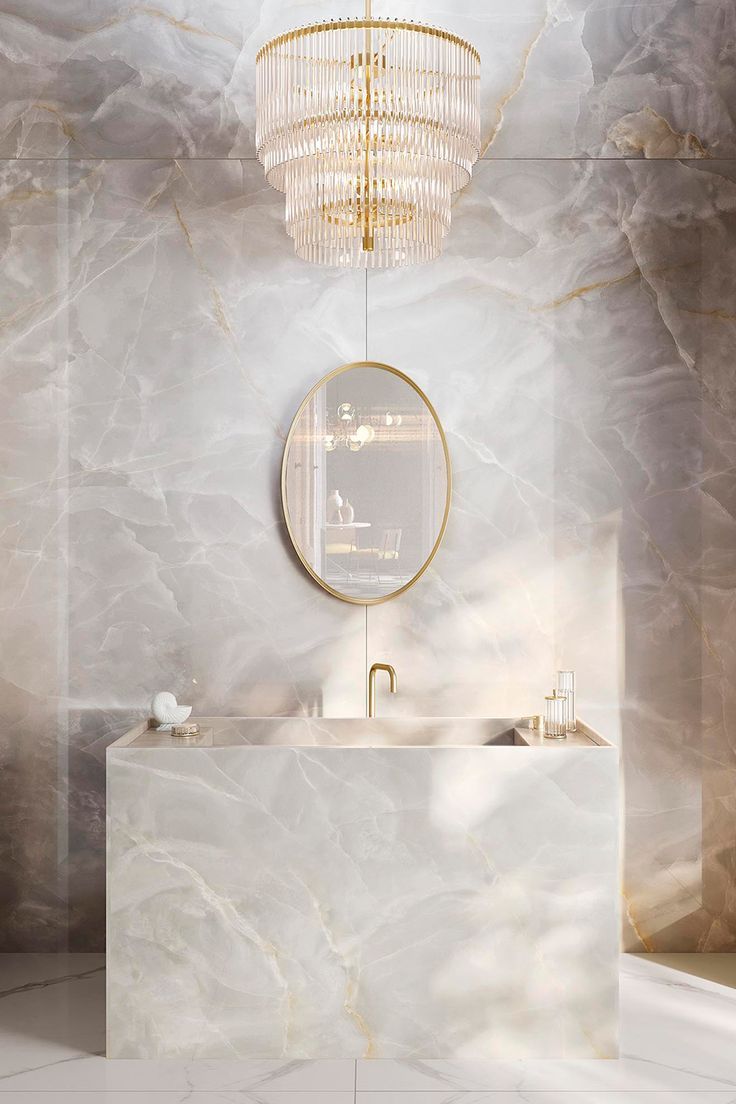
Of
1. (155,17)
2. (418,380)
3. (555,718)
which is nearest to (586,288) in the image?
(418,380)

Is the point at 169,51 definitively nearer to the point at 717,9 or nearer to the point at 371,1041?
the point at 717,9

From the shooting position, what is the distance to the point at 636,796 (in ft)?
9.97

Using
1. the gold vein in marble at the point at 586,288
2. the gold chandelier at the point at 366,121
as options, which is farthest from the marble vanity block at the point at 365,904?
the gold vein in marble at the point at 586,288

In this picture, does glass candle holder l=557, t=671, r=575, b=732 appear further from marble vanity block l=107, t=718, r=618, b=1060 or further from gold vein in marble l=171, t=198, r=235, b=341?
gold vein in marble l=171, t=198, r=235, b=341

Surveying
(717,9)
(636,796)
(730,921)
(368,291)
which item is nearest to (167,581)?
(368,291)

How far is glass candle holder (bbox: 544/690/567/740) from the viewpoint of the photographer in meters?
2.62

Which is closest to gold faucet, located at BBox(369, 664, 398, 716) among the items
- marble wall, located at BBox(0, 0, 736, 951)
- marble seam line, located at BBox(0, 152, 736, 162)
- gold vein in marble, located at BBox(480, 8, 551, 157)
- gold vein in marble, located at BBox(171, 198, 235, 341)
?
marble wall, located at BBox(0, 0, 736, 951)

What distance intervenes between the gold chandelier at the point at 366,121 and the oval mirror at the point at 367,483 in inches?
30.5

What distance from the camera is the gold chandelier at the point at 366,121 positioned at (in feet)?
6.95

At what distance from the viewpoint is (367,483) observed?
302 cm

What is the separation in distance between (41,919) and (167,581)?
116 cm

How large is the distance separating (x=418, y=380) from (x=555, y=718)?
115 centimetres

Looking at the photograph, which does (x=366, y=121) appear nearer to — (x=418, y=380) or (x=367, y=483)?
Result: (x=418, y=380)

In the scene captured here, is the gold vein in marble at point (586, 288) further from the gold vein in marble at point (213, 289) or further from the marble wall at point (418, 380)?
the gold vein in marble at point (213, 289)
